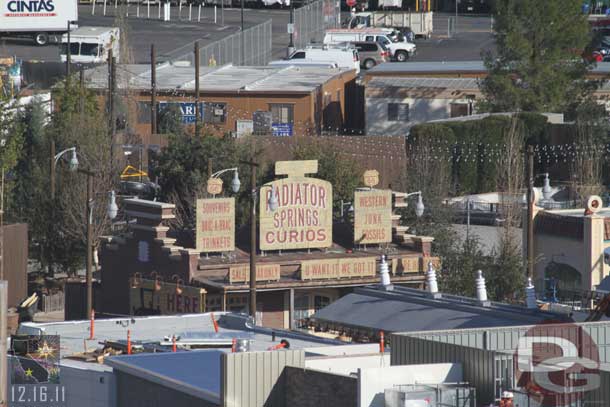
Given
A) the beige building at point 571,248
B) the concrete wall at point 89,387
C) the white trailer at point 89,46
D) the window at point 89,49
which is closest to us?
the concrete wall at point 89,387

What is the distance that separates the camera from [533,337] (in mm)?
27812

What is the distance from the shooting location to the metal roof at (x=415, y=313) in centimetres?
3784

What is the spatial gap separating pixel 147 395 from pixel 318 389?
18.2 ft

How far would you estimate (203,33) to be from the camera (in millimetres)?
114812

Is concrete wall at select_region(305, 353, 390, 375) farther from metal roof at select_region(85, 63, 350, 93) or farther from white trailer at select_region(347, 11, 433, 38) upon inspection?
white trailer at select_region(347, 11, 433, 38)

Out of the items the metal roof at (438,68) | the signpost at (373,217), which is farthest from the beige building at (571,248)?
the metal roof at (438,68)

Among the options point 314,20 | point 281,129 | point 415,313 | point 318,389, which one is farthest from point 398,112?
point 318,389

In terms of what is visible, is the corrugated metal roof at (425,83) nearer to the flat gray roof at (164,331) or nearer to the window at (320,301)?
the window at (320,301)

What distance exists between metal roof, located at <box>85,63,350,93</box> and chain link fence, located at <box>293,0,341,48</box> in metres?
18.7

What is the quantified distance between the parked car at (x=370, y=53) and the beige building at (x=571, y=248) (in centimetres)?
5286

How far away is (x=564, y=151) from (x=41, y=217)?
2291 cm

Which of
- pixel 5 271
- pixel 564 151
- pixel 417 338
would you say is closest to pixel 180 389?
pixel 417 338

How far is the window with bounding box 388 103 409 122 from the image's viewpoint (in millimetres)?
90062

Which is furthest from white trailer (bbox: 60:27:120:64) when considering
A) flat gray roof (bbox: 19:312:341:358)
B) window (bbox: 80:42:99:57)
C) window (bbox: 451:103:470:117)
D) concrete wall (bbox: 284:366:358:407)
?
concrete wall (bbox: 284:366:358:407)
